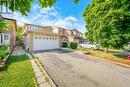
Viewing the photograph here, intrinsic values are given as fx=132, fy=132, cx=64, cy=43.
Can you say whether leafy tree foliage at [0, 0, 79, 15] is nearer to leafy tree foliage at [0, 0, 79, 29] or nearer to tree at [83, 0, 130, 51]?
leafy tree foliage at [0, 0, 79, 29]

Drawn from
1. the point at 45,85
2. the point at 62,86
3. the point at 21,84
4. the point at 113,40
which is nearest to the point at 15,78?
the point at 21,84

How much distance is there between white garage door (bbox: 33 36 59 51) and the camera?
79.2 feet

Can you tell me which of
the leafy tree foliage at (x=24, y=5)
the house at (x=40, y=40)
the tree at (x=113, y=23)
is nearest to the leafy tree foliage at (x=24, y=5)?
the leafy tree foliage at (x=24, y=5)

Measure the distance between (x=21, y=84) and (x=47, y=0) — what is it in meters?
4.66

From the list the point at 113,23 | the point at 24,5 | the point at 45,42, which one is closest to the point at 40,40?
the point at 45,42

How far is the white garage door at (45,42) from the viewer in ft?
79.2

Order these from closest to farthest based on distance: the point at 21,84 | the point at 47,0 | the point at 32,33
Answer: the point at 47,0, the point at 21,84, the point at 32,33

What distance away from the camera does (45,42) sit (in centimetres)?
2600

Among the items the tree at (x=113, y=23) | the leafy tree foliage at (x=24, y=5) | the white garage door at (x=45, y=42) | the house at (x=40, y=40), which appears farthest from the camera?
the white garage door at (x=45, y=42)

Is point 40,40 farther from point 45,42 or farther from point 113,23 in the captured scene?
point 113,23

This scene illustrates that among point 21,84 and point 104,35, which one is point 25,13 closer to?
point 21,84

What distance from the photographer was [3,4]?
9.77 feet

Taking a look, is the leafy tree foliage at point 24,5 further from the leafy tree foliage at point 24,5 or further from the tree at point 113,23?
the tree at point 113,23

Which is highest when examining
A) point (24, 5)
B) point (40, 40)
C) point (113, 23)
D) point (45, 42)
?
point (113, 23)
